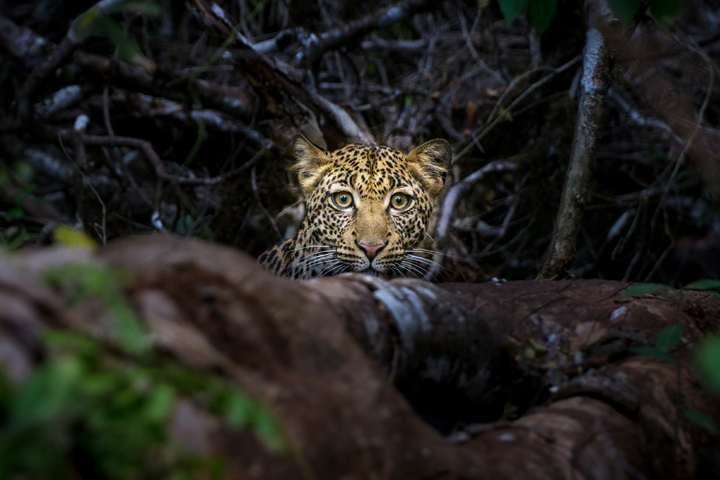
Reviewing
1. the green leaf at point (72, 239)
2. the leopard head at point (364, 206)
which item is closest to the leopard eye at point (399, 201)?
the leopard head at point (364, 206)

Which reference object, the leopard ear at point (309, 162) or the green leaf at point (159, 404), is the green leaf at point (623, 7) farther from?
the leopard ear at point (309, 162)

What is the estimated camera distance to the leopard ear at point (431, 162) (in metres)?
4.01

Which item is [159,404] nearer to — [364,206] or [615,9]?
[615,9]

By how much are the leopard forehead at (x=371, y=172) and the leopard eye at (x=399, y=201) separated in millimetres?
55

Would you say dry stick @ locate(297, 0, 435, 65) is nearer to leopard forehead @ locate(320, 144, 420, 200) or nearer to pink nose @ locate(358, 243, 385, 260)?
leopard forehead @ locate(320, 144, 420, 200)

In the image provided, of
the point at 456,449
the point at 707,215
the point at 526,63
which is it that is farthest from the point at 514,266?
the point at 456,449

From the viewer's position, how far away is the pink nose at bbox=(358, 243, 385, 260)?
11.2 ft

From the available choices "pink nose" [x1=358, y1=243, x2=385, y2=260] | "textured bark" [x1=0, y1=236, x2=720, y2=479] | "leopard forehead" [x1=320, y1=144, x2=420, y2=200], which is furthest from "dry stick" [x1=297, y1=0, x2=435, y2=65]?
"textured bark" [x1=0, y1=236, x2=720, y2=479]

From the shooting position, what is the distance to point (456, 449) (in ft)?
4.82

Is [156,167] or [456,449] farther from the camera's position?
[156,167]

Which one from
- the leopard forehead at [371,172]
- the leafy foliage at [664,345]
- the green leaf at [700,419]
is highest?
the leafy foliage at [664,345]

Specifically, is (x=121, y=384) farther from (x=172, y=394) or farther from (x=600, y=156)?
(x=600, y=156)

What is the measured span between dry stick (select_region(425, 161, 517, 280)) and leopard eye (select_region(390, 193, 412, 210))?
73cm

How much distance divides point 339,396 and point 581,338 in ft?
4.43
